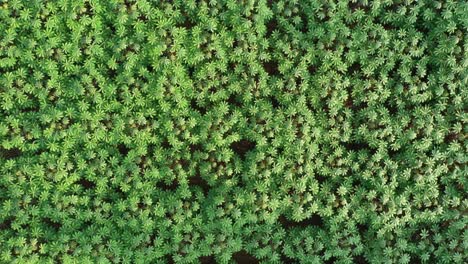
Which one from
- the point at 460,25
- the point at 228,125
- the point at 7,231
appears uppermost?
the point at 460,25

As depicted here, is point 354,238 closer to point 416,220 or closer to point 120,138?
point 416,220

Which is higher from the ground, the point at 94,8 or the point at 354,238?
the point at 94,8

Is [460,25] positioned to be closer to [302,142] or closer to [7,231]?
[302,142]

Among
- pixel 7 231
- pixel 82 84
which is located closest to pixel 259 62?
pixel 82 84

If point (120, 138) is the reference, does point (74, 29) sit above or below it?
above

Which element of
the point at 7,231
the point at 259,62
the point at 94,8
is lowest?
the point at 7,231

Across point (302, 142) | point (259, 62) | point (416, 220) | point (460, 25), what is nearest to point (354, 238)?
point (416, 220)
